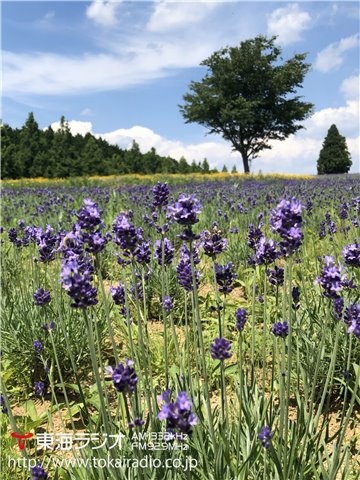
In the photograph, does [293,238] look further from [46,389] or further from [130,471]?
[46,389]

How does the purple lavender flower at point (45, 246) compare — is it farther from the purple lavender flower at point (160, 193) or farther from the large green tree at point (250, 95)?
the large green tree at point (250, 95)

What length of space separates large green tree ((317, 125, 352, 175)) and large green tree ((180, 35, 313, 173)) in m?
10.8

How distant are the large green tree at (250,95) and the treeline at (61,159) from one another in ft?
16.0

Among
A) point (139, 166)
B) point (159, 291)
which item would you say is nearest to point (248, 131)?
point (139, 166)

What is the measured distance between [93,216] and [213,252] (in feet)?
1.98

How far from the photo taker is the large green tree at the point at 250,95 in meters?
42.3

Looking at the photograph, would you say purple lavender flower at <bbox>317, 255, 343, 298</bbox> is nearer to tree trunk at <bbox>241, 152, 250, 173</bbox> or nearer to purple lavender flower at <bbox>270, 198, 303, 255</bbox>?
purple lavender flower at <bbox>270, 198, 303, 255</bbox>

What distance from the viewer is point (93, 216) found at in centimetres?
178

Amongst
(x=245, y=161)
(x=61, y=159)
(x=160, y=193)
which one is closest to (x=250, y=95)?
(x=245, y=161)

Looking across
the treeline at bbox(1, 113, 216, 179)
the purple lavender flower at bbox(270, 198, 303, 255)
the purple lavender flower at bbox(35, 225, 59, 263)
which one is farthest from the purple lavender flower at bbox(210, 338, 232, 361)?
the treeline at bbox(1, 113, 216, 179)

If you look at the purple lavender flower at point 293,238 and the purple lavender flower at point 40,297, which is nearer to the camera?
the purple lavender flower at point 293,238

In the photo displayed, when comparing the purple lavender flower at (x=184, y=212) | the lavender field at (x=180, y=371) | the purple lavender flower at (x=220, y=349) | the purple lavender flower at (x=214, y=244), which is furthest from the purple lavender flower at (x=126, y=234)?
the purple lavender flower at (x=220, y=349)

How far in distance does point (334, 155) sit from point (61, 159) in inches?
1209

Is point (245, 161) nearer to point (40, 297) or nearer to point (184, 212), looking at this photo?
point (40, 297)
